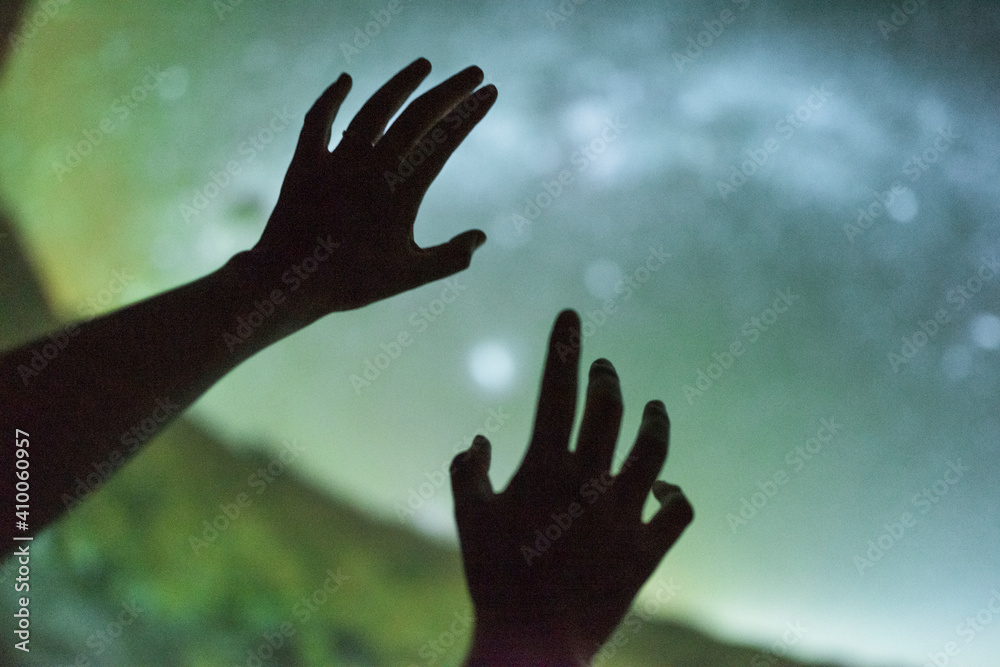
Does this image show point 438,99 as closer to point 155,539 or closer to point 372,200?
point 372,200

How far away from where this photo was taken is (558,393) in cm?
88

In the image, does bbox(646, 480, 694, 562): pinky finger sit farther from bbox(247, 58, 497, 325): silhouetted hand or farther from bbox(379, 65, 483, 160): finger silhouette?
bbox(379, 65, 483, 160): finger silhouette

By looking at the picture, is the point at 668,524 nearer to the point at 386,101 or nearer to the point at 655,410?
the point at 655,410

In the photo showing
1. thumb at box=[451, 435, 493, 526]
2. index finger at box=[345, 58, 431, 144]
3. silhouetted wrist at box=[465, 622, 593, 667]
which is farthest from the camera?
index finger at box=[345, 58, 431, 144]

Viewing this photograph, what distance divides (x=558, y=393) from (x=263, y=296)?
23.5 inches

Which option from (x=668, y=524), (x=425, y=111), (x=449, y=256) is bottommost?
(x=668, y=524)

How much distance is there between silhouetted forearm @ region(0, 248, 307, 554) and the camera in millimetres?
1022

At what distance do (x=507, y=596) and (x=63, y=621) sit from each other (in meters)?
2.43

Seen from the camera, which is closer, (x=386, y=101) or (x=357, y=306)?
(x=386, y=101)

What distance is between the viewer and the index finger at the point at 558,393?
88 cm

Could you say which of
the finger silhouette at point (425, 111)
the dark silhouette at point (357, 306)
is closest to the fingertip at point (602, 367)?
the dark silhouette at point (357, 306)

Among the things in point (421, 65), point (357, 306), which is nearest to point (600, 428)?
point (357, 306)

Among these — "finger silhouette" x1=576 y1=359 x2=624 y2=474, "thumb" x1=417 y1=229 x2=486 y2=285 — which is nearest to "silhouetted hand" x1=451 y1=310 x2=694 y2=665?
"finger silhouette" x1=576 y1=359 x2=624 y2=474

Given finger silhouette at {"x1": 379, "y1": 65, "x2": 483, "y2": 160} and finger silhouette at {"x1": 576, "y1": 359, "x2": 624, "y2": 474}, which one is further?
finger silhouette at {"x1": 379, "y1": 65, "x2": 483, "y2": 160}
